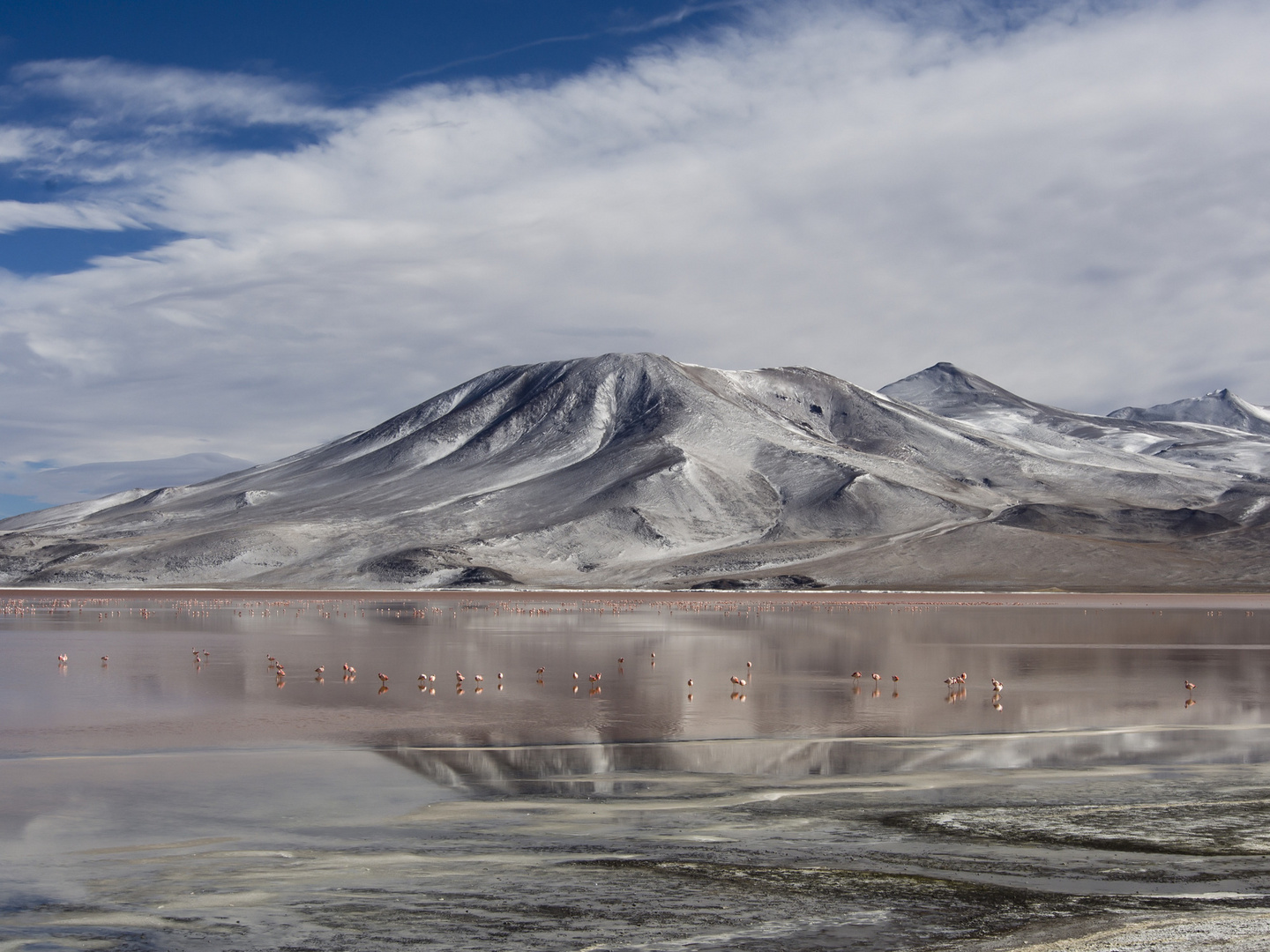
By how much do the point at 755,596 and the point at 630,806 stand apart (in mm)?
A: 93706

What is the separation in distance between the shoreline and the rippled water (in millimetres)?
58814

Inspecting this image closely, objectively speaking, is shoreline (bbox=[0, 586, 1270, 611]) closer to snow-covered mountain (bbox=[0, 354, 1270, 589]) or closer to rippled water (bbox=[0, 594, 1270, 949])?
snow-covered mountain (bbox=[0, 354, 1270, 589])

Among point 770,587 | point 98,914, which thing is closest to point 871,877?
point 98,914

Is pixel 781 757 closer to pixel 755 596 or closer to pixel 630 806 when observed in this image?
pixel 630 806

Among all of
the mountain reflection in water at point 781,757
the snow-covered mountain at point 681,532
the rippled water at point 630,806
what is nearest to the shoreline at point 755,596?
the snow-covered mountain at point 681,532

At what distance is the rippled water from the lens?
10.5 metres

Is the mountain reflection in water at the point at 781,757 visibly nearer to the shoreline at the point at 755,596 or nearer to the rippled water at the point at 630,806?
the rippled water at the point at 630,806

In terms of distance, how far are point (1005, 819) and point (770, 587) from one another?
11681cm

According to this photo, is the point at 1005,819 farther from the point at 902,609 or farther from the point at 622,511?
the point at 622,511

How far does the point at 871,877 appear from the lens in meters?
11.9

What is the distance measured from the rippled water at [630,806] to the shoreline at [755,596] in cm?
5881

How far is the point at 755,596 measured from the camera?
108438 mm


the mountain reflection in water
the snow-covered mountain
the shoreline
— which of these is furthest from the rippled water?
the snow-covered mountain

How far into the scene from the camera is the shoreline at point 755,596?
9488 cm
